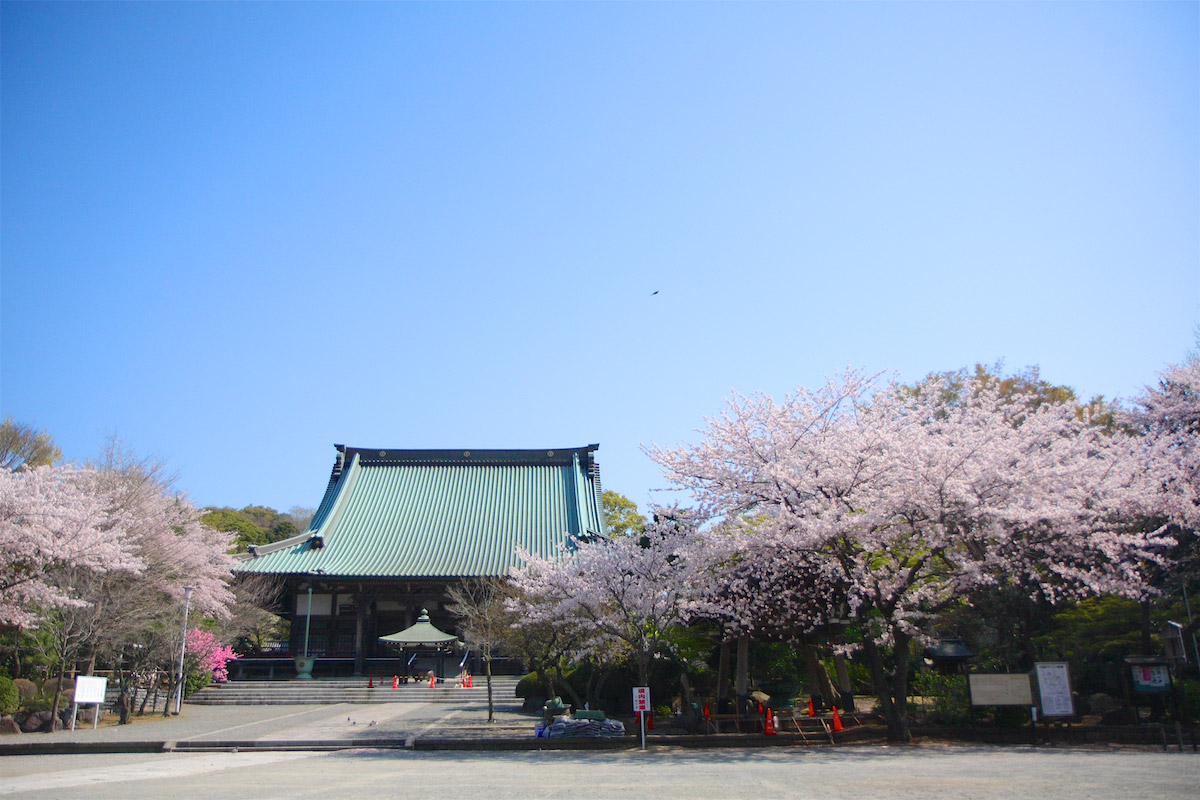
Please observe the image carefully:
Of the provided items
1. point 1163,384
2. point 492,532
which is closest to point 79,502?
point 492,532

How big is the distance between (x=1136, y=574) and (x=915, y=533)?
3824 mm

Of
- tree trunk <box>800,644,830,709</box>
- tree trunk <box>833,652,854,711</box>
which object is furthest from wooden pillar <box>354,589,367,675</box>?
tree trunk <box>833,652,854,711</box>

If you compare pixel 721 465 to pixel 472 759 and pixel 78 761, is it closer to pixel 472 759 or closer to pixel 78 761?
pixel 472 759

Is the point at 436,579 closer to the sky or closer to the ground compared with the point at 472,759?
closer to the sky

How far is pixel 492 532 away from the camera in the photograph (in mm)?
33094

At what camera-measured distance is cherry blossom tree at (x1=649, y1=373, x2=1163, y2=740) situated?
45.2 ft

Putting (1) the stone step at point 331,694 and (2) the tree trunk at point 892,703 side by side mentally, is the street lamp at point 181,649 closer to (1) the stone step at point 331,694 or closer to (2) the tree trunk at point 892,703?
(1) the stone step at point 331,694

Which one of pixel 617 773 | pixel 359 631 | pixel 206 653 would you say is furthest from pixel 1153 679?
pixel 359 631

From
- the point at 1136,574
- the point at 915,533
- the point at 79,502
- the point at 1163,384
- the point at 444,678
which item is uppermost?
the point at 1163,384

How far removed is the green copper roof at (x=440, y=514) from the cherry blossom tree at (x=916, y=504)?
16.7 meters

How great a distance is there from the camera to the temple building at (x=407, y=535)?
96.5 feet

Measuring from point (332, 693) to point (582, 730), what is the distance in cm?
1408

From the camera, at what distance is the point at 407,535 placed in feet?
108

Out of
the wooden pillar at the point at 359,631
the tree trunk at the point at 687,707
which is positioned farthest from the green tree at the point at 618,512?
the tree trunk at the point at 687,707
